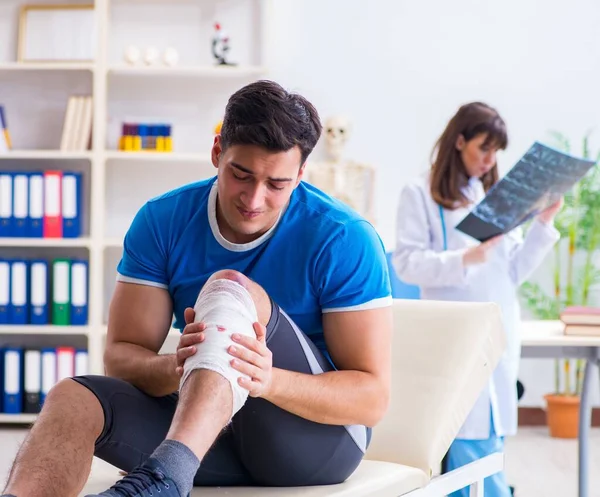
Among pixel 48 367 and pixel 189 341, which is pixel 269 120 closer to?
pixel 189 341

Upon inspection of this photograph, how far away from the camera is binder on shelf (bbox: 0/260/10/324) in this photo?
3996 millimetres

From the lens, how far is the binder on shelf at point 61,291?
158 inches

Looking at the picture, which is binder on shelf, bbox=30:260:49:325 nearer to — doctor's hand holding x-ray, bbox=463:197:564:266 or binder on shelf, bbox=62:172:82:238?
binder on shelf, bbox=62:172:82:238

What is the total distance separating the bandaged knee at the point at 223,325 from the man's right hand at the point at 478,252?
1.25 m

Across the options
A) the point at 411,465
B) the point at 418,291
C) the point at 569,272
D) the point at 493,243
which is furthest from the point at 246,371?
the point at 569,272

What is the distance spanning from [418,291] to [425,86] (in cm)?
146

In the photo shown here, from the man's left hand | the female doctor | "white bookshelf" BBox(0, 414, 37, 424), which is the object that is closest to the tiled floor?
"white bookshelf" BBox(0, 414, 37, 424)

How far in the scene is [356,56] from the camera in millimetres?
4281

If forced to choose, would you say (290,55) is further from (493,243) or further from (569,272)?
(493,243)

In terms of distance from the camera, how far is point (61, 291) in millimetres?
4023

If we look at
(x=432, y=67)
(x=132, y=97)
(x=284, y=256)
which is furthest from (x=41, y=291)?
(x=284, y=256)

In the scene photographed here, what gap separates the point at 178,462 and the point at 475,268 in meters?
1.55

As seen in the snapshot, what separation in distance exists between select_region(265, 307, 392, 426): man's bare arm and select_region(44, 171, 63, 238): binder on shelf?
2634 millimetres

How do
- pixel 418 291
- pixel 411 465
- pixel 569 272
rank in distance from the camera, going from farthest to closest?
pixel 569 272
pixel 418 291
pixel 411 465
